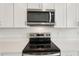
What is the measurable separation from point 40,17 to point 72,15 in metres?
0.67

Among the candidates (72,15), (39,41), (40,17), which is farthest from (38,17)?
(72,15)

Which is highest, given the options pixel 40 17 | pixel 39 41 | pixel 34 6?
pixel 34 6

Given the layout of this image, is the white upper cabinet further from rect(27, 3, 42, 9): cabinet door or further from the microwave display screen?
rect(27, 3, 42, 9): cabinet door

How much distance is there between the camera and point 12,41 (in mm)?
3182

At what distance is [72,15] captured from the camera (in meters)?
2.90

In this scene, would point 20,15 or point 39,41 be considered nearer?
point 20,15

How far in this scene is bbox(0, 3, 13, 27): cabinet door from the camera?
9.37ft

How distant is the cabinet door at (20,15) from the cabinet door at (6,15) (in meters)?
0.09

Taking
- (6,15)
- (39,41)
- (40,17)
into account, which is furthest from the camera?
(39,41)

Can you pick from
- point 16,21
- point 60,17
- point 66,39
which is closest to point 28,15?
point 16,21

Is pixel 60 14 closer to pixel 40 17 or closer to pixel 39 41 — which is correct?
pixel 40 17

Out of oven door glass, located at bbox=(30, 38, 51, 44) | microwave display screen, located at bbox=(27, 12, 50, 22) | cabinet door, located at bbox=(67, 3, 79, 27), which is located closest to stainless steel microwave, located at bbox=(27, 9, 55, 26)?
microwave display screen, located at bbox=(27, 12, 50, 22)

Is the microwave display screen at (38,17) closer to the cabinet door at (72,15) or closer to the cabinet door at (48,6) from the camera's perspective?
the cabinet door at (48,6)

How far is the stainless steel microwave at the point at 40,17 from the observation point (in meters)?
2.76
